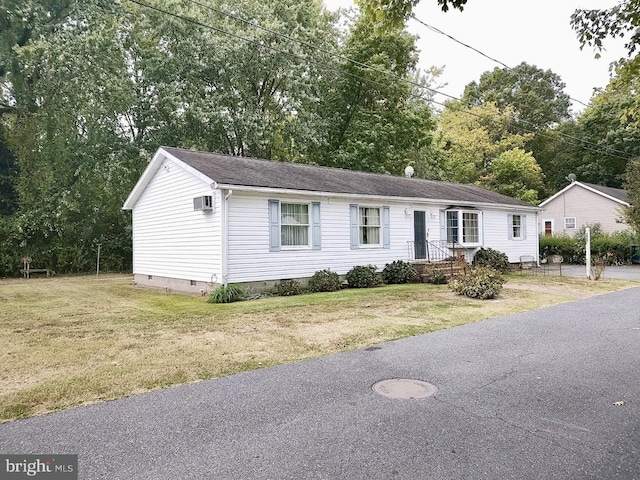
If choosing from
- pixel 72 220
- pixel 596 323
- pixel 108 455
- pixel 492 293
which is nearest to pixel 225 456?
pixel 108 455

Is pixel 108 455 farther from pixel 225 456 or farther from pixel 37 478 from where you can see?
pixel 225 456

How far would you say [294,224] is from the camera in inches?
518

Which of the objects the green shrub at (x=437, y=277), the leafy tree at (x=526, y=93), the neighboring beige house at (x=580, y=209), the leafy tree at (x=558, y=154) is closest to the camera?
the green shrub at (x=437, y=277)

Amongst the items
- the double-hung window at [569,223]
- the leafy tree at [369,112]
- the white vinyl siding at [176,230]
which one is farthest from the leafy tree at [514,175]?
the white vinyl siding at [176,230]

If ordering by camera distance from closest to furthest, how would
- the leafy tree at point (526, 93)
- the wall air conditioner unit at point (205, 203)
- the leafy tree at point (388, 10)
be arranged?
the leafy tree at point (388, 10), the wall air conditioner unit at point (205, 203), the leafy tree at point (526, 93)

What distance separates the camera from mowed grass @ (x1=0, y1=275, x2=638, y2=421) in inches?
188

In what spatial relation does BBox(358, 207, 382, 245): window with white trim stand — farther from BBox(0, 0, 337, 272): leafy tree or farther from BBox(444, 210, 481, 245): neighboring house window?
BBox(0, 0, 337, 272): leafy tree

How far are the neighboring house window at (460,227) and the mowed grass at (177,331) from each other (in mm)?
4556

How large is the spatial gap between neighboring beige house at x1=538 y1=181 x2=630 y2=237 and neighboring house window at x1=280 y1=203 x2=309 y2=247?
21029mm

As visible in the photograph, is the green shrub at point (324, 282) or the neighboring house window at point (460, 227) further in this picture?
the neighboring house window at point (460, 227)

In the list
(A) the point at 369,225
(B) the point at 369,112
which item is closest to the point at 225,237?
(A) the point at 369,225

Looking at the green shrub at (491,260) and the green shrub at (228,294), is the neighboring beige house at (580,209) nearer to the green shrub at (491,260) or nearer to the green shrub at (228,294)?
the green shrub at (491,260)

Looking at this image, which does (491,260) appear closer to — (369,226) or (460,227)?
(460,227)

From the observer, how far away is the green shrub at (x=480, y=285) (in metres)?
11.2
